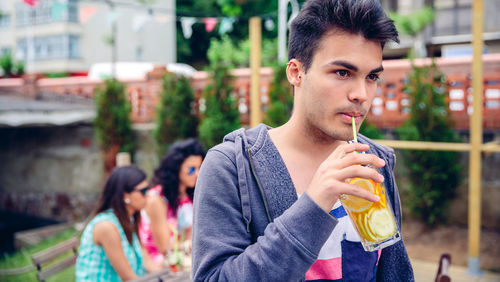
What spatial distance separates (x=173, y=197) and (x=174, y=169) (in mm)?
252

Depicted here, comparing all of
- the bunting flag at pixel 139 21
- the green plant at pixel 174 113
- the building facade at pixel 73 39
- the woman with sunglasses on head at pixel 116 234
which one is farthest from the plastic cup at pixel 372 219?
the building facade at pixel 73 39

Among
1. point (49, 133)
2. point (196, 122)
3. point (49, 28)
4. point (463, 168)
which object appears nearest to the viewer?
point (463, 168)

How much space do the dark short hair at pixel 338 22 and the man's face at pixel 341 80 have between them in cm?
2

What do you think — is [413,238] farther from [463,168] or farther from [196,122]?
[196,122]

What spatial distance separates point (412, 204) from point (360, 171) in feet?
18.7

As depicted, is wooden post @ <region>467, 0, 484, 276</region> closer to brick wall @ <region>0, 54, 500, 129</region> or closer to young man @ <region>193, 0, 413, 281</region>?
brick wall @ <region>0, 54, 500, 129</region>

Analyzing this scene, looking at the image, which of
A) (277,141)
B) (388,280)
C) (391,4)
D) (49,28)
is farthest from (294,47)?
(49,28)

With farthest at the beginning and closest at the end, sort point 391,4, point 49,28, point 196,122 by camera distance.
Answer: point 49,28, point 391,4, point 196,122

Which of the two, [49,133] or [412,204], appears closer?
[412,204]

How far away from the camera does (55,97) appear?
10305mm

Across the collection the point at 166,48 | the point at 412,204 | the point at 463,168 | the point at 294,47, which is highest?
the point at 166,48

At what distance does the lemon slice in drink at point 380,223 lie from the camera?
1154mm

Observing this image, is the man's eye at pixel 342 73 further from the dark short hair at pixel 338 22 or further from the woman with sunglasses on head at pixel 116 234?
the woman with sunglasses on head at pixel 116 234

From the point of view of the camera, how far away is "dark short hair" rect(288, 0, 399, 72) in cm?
115
